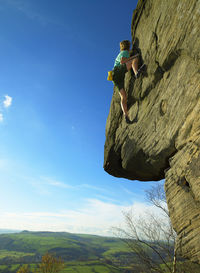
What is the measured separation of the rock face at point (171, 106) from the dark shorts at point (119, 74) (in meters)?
0.32

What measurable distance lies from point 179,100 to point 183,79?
2.35 ft

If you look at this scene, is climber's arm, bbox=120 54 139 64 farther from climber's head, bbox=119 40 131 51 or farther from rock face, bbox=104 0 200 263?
climber's head, bbox=119 40 131 51

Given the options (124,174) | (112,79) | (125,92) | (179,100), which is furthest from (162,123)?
(124,174)

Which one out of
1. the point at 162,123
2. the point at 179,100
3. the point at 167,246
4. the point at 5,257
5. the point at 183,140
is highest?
the point at 179,100

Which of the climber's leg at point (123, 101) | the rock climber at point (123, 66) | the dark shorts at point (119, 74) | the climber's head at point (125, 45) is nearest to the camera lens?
the rock climber at point (123, 66)

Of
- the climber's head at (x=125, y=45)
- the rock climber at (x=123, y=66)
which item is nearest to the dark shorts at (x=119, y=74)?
the rock climber at (x=123, y=66)

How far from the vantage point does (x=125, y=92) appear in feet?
30.5

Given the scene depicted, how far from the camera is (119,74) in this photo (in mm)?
8922

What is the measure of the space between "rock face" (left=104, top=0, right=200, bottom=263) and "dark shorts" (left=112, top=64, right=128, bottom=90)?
32cm

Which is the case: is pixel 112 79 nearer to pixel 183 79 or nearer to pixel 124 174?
pixel 183 79

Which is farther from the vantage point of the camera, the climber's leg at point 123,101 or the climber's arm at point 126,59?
the climber's leg at point 123,101

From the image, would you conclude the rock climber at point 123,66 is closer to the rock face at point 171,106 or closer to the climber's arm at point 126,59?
the climber's arm at point 126,59

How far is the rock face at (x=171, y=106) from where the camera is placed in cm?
560

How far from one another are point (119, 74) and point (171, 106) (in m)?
3.45
